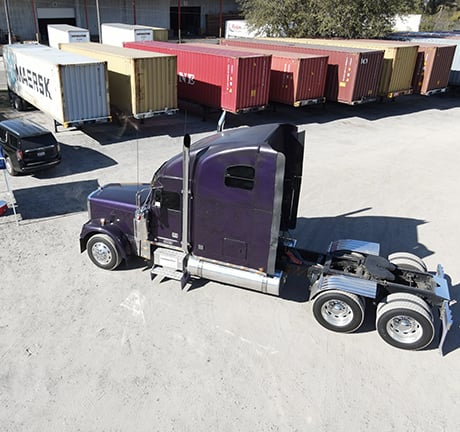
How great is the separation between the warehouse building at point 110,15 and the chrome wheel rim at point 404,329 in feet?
152

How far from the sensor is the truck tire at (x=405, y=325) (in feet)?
23.9

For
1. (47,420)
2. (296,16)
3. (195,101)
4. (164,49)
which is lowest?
(47,420)

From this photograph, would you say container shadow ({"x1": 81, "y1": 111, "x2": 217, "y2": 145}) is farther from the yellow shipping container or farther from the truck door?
the yellow shipping container

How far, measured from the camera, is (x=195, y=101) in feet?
74.8

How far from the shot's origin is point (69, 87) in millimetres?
16766

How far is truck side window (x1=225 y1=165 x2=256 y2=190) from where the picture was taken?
738cm

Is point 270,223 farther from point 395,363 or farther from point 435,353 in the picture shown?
point 435,353

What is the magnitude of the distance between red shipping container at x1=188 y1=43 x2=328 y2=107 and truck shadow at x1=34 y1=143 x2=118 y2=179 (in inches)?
426

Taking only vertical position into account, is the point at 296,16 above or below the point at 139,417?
above

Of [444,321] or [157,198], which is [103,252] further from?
[444,321]

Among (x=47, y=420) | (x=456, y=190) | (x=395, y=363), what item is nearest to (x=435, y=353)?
(x=395, y=363)

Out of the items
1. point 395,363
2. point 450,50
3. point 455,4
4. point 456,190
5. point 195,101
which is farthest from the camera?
point 455,4

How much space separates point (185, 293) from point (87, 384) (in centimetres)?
275

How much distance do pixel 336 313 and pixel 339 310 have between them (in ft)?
0.29
